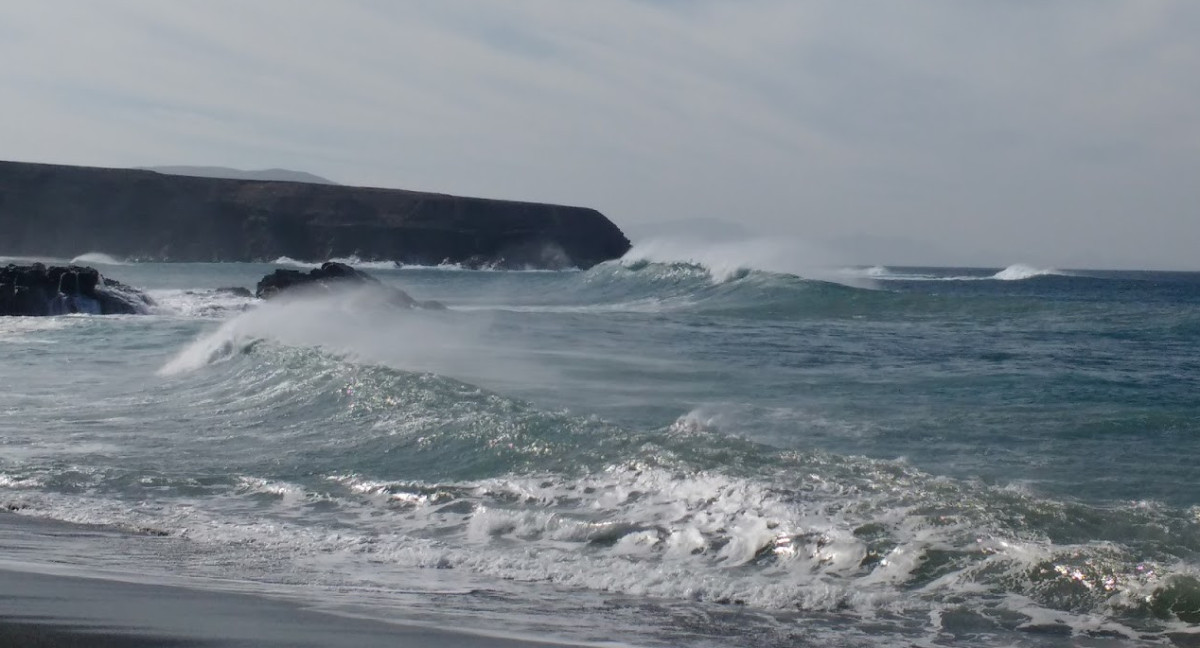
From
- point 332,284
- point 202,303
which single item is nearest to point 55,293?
point 202,303

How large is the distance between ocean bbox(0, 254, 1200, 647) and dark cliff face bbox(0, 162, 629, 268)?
61.6 metres

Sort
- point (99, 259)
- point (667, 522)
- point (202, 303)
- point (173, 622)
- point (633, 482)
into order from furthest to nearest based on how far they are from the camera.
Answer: point (99, 259), point (202, 303), point (633, 482), point (667, 522), point (173, 622)

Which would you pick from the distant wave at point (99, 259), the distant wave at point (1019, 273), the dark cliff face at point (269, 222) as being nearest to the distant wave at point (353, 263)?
the dark cliff face at point (269, 222)

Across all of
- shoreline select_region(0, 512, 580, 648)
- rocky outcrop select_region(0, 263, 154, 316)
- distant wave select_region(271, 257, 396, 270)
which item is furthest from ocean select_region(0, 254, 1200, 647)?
distant wave select_region(271, 257, 396, 270)

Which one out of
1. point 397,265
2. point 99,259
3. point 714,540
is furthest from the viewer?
point 397,265

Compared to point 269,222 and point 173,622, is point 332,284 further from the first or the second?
point 269,222

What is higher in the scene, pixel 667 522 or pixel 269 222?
pixel 269 222

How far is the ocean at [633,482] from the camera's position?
576cm

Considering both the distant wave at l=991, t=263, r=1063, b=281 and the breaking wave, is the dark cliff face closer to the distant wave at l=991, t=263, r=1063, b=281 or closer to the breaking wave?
the distant wave at l=991, t=263, r=1063, b=281

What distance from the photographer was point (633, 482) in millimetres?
8273

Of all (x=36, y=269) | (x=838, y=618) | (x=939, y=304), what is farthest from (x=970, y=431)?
(x=36, y=269)

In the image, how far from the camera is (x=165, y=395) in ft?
43.0

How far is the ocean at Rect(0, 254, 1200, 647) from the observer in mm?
5762

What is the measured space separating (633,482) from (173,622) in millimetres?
3924
